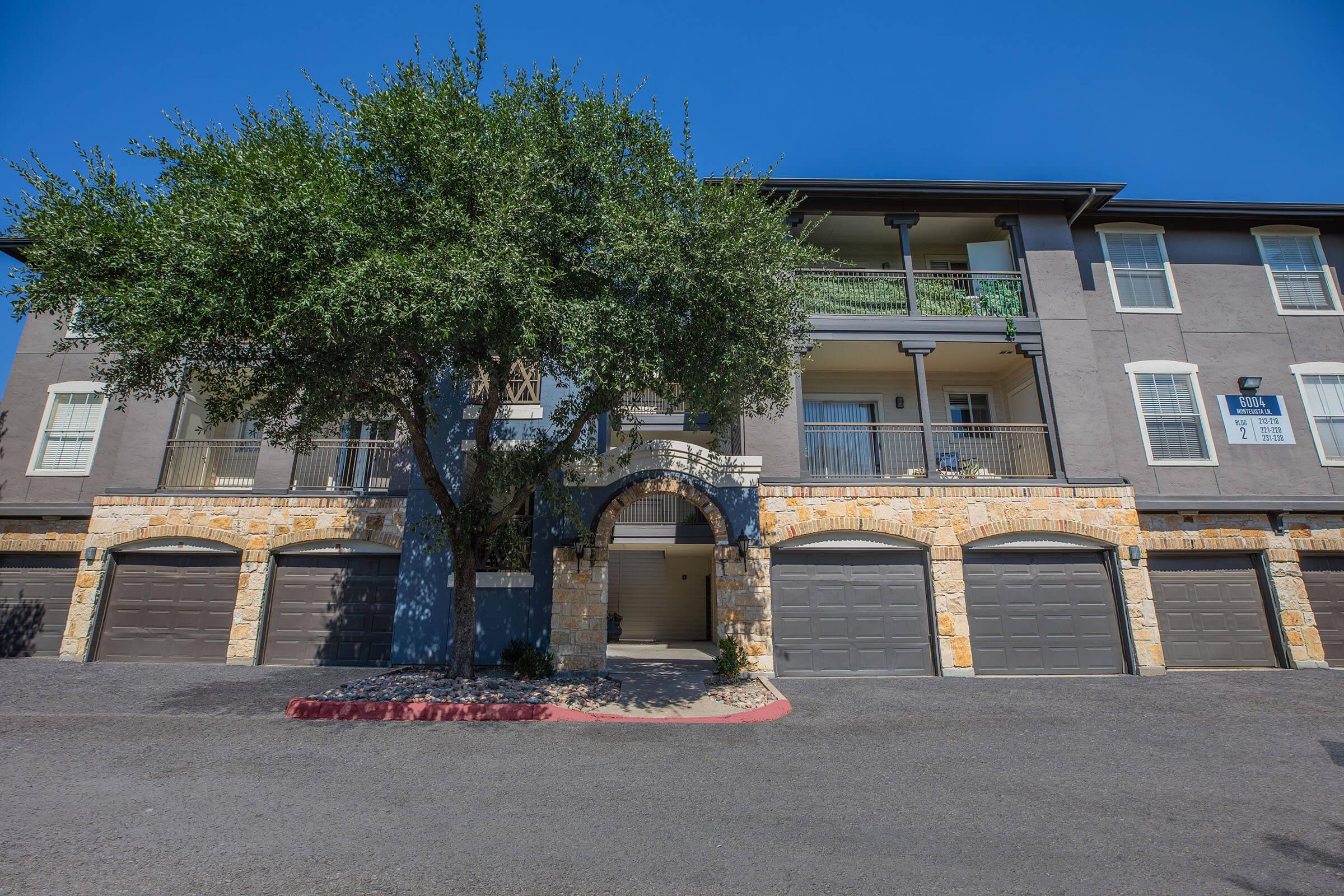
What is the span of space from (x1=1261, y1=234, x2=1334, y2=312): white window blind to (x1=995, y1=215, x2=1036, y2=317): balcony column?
6.10 metres

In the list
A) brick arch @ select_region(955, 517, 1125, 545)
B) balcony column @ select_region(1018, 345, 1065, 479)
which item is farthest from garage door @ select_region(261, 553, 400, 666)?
balcony column @ select_region(1018, 345, 1065, 479)

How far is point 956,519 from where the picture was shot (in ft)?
40.0

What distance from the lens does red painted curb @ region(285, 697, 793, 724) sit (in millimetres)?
8508

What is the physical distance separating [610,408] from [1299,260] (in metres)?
17.1

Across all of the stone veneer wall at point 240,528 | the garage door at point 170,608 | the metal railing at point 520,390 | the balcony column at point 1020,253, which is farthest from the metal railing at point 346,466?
the balcony column at point 1020,253

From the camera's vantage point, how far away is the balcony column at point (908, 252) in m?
13.6

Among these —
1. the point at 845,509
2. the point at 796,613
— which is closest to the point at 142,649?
the point at 796,613

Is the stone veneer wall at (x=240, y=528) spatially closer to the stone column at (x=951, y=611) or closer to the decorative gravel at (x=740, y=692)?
the decorative gravel at (x=740, y=692)

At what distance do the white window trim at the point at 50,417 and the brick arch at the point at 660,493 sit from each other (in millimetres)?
12207

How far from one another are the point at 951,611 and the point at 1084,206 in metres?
9.65

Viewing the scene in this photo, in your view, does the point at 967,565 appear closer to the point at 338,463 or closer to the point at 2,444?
the point at 338,463

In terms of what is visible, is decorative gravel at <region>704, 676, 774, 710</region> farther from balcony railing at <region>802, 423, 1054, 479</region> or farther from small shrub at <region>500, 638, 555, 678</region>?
balcony railing at <region>802, 423, 1054, 479</region>

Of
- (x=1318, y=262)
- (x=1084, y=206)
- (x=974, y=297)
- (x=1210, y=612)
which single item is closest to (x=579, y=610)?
(x=974, y=297)

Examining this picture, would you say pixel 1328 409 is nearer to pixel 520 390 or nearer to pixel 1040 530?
pixel 1040 530
